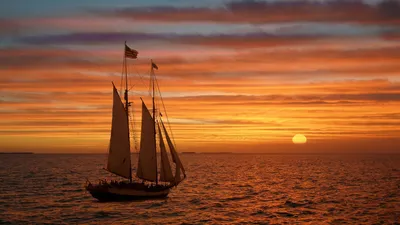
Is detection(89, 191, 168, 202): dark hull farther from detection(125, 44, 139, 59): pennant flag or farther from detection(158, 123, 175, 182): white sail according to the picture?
detection(125, 44, 139, 59): pennant flag

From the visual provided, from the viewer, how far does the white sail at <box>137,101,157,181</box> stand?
77375mm

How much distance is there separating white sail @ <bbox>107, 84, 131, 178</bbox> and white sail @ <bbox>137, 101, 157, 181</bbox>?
219cm

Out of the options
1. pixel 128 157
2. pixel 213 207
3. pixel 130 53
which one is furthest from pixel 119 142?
pixel 213 207

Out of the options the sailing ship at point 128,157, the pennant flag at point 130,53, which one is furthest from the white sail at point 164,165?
the pennant flag at point 130,53

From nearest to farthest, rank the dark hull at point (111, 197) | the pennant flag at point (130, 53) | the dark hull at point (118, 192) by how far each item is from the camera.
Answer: the dark hull at point (118, 192) < the dark hull at point (111, 197) < the pennant flag at point (130, 53)

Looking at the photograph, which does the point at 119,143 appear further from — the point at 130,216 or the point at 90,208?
the point at 130,216

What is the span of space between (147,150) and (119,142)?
476 centimetres

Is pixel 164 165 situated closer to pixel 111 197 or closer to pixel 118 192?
pixel 118 192

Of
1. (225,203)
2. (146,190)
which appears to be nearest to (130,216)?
(146,190)

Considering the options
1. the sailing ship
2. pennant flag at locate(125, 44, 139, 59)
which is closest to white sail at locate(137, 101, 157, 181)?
the sailing ship

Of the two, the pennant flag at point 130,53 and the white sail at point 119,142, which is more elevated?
the pennant flag at point 130,53

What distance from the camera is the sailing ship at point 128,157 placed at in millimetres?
74438

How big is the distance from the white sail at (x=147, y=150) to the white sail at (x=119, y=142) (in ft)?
7.17

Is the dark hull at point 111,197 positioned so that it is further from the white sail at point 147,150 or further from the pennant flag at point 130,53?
the pennant flag at point 130,53
